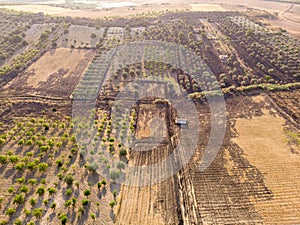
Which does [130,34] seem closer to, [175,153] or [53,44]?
[53,44]

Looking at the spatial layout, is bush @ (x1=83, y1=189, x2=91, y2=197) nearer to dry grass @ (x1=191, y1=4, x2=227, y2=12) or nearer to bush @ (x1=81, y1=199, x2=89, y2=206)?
bush @ (x1=81, y1=199, x2=89, y2=206)

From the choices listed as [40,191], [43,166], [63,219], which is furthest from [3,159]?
[63,219]

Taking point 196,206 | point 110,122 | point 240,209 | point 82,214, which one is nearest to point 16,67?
point 110,122

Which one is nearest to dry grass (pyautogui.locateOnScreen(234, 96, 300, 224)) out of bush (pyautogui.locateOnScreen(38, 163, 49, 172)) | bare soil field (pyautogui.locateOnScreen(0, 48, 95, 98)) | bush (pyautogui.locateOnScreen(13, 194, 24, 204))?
bush (pyautogui.locateOnScreen(38, 163, 49, 172))

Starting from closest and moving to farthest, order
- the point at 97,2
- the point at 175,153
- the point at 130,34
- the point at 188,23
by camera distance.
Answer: the point at 175,153, the point at 130,34, the point at 188,23, the point at 97,2

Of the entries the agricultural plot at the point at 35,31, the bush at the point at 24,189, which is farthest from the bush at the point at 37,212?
the agricultural plot at the point at 35,31

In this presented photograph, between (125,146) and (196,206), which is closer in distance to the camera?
(196,206)
